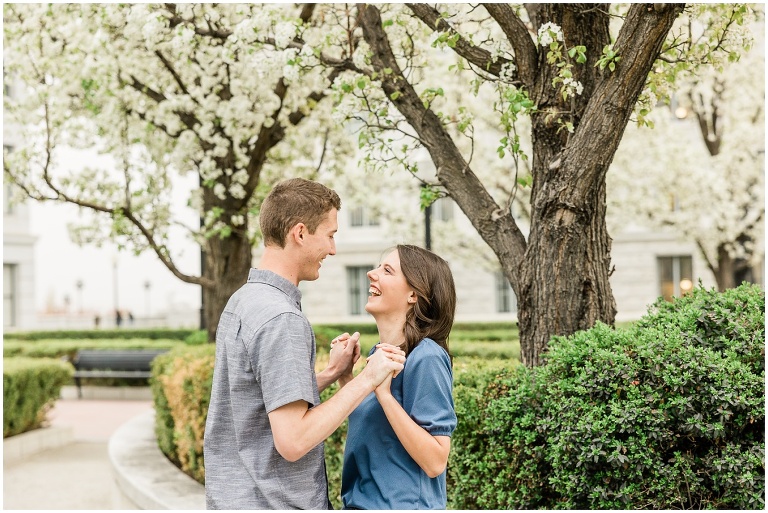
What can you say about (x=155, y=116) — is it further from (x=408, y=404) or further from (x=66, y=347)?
(x=66, y=347)

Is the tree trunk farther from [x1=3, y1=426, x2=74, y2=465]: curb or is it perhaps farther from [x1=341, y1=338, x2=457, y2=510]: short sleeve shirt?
[x1=341, y1=338, x2=457, y2=510]: short sleeve shirt

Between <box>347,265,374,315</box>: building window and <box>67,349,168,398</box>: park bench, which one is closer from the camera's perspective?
Answer: <box>67,349,168,398</box>: park bench

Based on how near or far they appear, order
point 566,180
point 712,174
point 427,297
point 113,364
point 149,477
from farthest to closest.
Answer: point 712,174 < point 113,364 < point 149,477 < point 566,180 < point 427,297

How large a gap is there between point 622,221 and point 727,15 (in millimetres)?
15839

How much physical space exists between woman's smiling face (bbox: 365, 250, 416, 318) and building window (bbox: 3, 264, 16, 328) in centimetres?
3110

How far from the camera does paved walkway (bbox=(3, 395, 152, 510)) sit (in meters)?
8.10

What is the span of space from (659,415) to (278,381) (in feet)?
7.05

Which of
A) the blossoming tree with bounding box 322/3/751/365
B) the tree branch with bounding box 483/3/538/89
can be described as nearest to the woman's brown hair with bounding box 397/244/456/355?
the blossoming tree with bounding box 322/3/751/365

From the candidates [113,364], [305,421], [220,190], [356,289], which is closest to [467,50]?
[305,421]

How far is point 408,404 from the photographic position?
269 cm

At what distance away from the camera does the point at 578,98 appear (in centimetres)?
495

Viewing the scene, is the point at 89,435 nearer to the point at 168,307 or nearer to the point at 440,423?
the point at 440,423

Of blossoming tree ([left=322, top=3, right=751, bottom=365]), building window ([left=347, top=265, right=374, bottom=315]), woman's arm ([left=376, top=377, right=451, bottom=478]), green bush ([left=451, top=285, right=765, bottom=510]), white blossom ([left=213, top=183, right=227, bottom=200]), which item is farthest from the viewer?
building window ([left=347, top=265, right=374, bottom=315])

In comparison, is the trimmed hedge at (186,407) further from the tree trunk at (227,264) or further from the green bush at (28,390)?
the green bush at (28,390)
